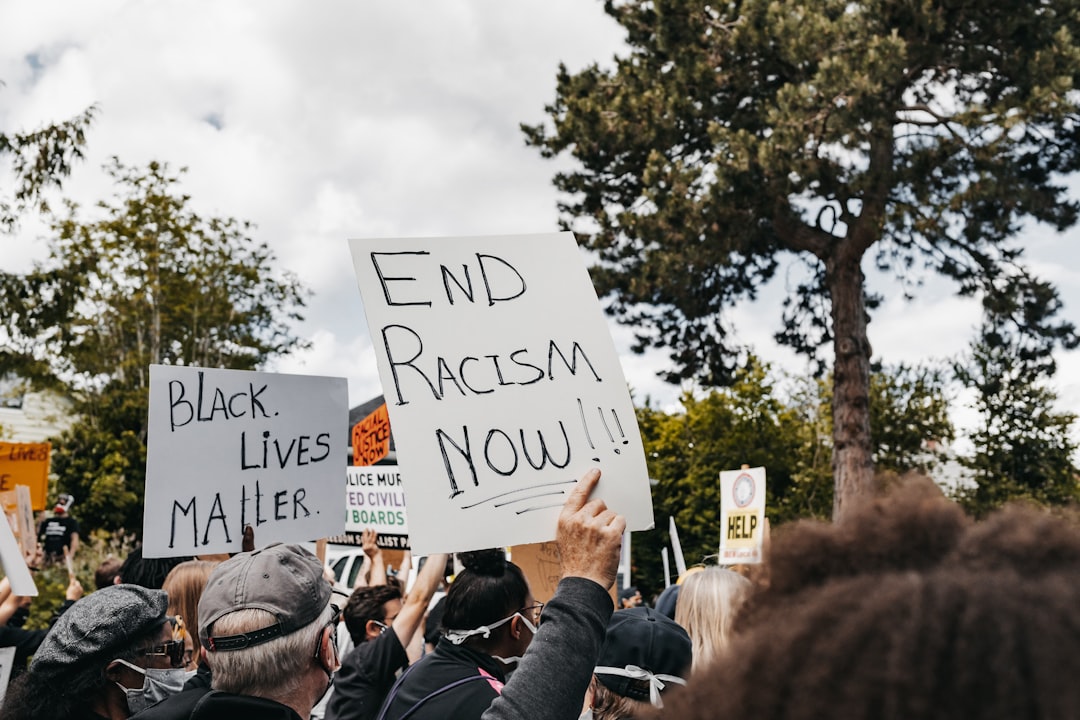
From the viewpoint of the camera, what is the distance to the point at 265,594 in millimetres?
2227

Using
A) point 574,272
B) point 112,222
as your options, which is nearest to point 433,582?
point 574,272

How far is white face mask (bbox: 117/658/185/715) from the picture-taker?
2645 mm

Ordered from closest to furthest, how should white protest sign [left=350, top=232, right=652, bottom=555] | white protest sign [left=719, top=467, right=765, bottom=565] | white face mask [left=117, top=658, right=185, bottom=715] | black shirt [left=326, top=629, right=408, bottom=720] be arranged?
1. white protest sign [left=350, top=232, right=652, bottom=555]
2. white face mask [left=117, top=658, right=185, bottom=715]
3. black shirt [left=326, top=629, right=408, bottom=720]
4. white protest sign [left=719, top=467, right=765, bottom=565]

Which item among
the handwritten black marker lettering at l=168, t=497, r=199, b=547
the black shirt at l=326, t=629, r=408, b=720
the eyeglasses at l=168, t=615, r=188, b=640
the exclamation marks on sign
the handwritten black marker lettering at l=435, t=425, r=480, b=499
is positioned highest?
the exclamation marks on sign

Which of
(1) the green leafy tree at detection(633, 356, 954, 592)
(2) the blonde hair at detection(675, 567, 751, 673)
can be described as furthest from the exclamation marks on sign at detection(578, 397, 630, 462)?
(1) the green leafy tree at detection(633, 356, 954, 592)

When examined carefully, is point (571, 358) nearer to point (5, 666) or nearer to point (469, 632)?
point (469, 632)

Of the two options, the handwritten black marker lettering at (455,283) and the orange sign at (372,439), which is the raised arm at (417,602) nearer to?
the handwritten black marker lettering at (455,283)

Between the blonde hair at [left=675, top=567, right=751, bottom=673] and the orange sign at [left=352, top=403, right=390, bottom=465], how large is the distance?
3.20 metres

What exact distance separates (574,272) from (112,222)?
28.0 metres

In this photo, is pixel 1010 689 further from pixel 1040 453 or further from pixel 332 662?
pixel 1040 453

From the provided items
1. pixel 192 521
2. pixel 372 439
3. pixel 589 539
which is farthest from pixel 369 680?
pixel 372 439

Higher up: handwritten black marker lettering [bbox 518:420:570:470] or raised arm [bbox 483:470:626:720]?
handwritten black marker lettering [bbox 518:420:570:470]

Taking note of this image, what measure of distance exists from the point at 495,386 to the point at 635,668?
995 mm

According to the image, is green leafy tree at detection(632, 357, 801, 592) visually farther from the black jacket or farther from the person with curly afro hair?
the person with curly afro hair
